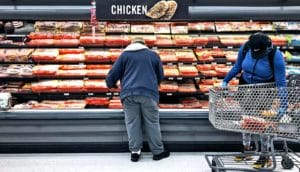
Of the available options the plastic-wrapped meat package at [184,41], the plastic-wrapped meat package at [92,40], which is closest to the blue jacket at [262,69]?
the plastic-wrapped meat package at [184,41]

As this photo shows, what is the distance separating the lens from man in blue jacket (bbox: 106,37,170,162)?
5.04 m

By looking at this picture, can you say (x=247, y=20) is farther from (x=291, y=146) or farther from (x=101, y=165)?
(x=101, y=165)

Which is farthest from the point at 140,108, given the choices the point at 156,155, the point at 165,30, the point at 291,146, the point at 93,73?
the point at 291,146

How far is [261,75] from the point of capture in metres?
4.61

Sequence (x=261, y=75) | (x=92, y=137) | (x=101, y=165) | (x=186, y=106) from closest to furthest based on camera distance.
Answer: (x=261, y=75) < (x=101, y=165) < (x=92, y=137) < (x=186, y=106)

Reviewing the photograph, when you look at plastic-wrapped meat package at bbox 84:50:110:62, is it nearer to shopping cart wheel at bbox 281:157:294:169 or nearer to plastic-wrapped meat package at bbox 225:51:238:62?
plastic-wrapped meat package at bbox 225:51:238:62

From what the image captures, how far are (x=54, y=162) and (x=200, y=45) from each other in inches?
92.6

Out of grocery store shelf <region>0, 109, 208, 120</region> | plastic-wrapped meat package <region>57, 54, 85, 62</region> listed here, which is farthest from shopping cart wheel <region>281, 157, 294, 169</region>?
plastic-wrapped meat package <region>57, 54, 85, 62</region>

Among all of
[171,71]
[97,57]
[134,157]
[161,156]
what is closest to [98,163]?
[134,157]

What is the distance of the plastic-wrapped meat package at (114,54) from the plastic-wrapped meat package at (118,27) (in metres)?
0.25

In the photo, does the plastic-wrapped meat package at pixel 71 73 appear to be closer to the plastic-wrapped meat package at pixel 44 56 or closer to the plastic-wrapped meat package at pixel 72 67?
the plastic-wrapped meat package at pixel 72 67

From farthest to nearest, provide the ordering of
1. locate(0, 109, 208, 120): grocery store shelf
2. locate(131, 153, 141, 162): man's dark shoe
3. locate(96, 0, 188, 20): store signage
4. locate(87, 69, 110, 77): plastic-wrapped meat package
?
locate(87, 69, 110, 77): plastic-wrapped meat package
locate(96, 0, 188, 20): store signage
locate(0, 109, 208, 120): grocery store shelf
locate(131, 153, 141, 162): man's dark shoe

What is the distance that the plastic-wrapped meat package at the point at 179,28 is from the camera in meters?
6.09

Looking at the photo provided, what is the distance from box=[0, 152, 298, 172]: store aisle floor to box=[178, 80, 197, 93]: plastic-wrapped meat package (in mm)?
847
